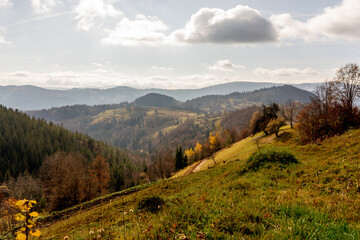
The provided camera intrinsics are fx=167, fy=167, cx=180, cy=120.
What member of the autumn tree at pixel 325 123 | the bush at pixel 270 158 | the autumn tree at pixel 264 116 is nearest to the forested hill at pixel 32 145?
the autumn tree at pixel 264 116

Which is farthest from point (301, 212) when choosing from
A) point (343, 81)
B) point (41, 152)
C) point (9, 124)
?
point (9, 124)

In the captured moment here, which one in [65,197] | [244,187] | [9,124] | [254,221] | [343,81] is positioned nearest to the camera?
[254,221]

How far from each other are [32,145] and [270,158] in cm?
15455

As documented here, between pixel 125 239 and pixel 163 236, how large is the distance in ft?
3.28

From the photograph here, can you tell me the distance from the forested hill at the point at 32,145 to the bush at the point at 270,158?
100.0 meters

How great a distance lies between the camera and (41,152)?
11744cm

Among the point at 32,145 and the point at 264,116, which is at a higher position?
the point at 264,116

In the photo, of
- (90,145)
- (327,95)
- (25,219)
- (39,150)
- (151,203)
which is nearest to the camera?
(25,219)

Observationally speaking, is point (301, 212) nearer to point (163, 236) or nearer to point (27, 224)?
point (163, 236)

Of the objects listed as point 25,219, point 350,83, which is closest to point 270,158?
point 25,219

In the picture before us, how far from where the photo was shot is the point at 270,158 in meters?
16.3

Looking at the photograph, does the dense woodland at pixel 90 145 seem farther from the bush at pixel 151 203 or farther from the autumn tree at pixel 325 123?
the bush at pixel 151 203

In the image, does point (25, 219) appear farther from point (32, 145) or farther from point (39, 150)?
point (32, 145)

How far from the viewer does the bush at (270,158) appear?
51.3 feet
